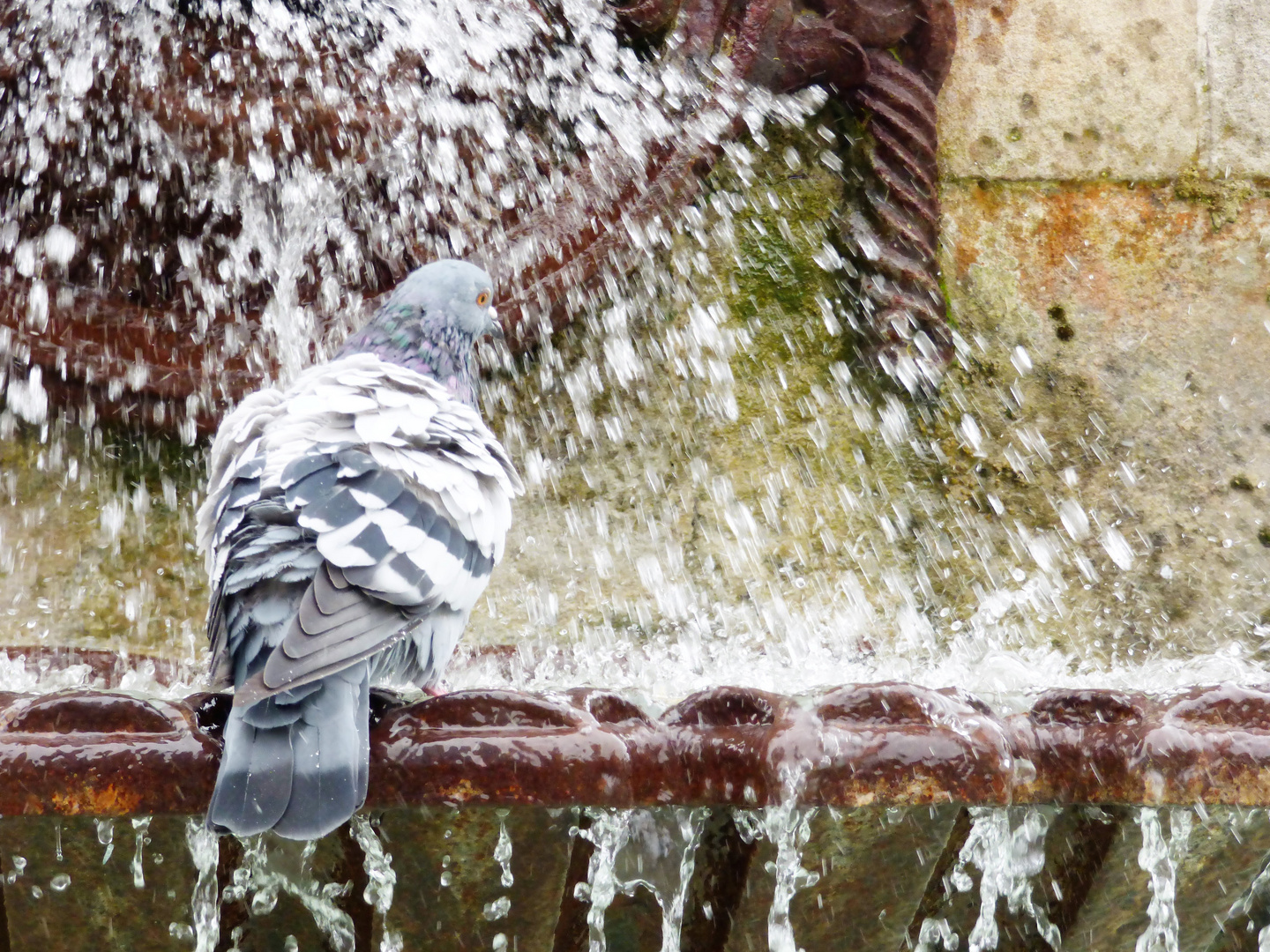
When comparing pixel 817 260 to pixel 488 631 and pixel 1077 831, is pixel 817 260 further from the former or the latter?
pixel 1077 831

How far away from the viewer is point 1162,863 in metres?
1.37

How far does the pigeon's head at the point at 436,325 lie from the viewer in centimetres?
230

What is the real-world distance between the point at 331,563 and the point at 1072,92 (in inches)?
95.8

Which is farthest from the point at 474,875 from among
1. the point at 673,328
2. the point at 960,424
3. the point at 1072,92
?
the point at 1072,92

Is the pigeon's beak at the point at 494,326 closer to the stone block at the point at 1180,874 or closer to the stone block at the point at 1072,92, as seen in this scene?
the stone block at the point at 1072,92

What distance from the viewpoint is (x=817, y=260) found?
297cm

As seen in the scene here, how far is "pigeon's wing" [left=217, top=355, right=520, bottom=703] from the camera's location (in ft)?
4.48

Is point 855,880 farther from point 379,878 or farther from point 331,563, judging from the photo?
point 331,563

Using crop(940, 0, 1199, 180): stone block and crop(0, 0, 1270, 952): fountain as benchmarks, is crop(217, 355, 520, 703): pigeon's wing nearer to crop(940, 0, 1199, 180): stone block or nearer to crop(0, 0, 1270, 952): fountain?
crop(0, 0, 1270, 952): fountain

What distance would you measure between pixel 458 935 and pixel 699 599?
4.90ft

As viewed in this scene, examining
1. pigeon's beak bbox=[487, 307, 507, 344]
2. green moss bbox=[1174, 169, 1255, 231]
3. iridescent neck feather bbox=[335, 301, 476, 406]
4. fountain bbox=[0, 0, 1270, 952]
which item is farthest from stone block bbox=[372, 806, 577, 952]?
green moss bbox=[1174, 169, 1255, 231]

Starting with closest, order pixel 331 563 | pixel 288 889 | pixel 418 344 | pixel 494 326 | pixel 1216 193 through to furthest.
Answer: pixel 288 889
pixel 331 563
pixel 418 344
pixel 494 326
pixel 1216 193

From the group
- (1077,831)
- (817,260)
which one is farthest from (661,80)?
(1077,831)

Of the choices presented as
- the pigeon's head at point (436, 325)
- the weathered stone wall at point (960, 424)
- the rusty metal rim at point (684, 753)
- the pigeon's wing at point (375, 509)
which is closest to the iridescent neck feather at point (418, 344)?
the pigeon's head at point (436, 325)
